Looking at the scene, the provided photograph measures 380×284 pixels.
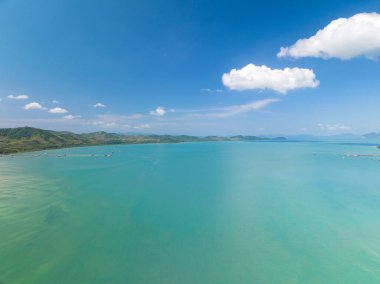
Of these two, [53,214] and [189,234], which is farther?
[53,214]

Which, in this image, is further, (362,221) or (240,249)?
(362,221)

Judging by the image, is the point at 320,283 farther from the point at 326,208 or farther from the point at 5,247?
the point at 5,247

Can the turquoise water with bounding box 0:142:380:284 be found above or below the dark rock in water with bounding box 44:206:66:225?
below

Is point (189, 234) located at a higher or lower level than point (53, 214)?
lower

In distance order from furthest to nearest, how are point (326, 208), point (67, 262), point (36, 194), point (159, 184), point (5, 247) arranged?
point (159, 184), point (36, 194), point (326, 208), point (5, 247), point (67, 262)

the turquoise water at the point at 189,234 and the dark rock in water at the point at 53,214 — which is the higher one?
the dark rock in water at the point at 53,214

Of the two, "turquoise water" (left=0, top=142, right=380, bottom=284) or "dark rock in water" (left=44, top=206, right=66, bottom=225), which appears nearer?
"turquoise water" (left=0, top=142, right=380, bottom=284)

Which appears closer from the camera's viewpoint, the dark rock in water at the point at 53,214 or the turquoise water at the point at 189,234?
the turquoise water at the point at 189,234

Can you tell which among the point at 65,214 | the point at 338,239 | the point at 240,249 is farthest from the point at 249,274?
the point at 65,214
